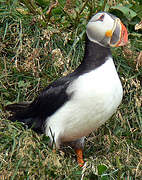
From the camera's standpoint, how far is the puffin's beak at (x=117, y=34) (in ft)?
12.3

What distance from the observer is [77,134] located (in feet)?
A: 12.9

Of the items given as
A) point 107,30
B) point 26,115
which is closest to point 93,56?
point 107,30

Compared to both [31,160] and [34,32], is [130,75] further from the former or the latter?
[31,160]

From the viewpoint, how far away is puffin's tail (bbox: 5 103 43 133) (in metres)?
4.02

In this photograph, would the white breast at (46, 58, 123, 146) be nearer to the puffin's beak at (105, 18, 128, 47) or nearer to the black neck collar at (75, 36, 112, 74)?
the black neck collar at (75, 36, 112, 74)

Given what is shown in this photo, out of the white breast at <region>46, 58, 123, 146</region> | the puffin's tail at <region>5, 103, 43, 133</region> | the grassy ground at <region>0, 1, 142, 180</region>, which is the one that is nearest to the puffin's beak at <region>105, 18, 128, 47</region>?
the white breast at <region>46, 58, 123, 146</region>

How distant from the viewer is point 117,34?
379 centimetres

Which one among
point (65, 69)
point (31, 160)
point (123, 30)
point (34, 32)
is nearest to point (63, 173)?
point (31, 160)

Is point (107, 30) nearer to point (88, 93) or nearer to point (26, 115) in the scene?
→ point (88, 93)

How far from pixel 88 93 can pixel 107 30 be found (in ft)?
1.86

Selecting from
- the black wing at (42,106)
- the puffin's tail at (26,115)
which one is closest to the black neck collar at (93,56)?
the black wing at (42,106)

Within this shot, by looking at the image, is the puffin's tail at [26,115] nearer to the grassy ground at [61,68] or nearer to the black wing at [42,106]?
the black wing at [42,106]

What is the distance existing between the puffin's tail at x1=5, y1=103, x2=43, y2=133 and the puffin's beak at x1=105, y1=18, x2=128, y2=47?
949 mm

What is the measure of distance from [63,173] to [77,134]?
0.69 meters
